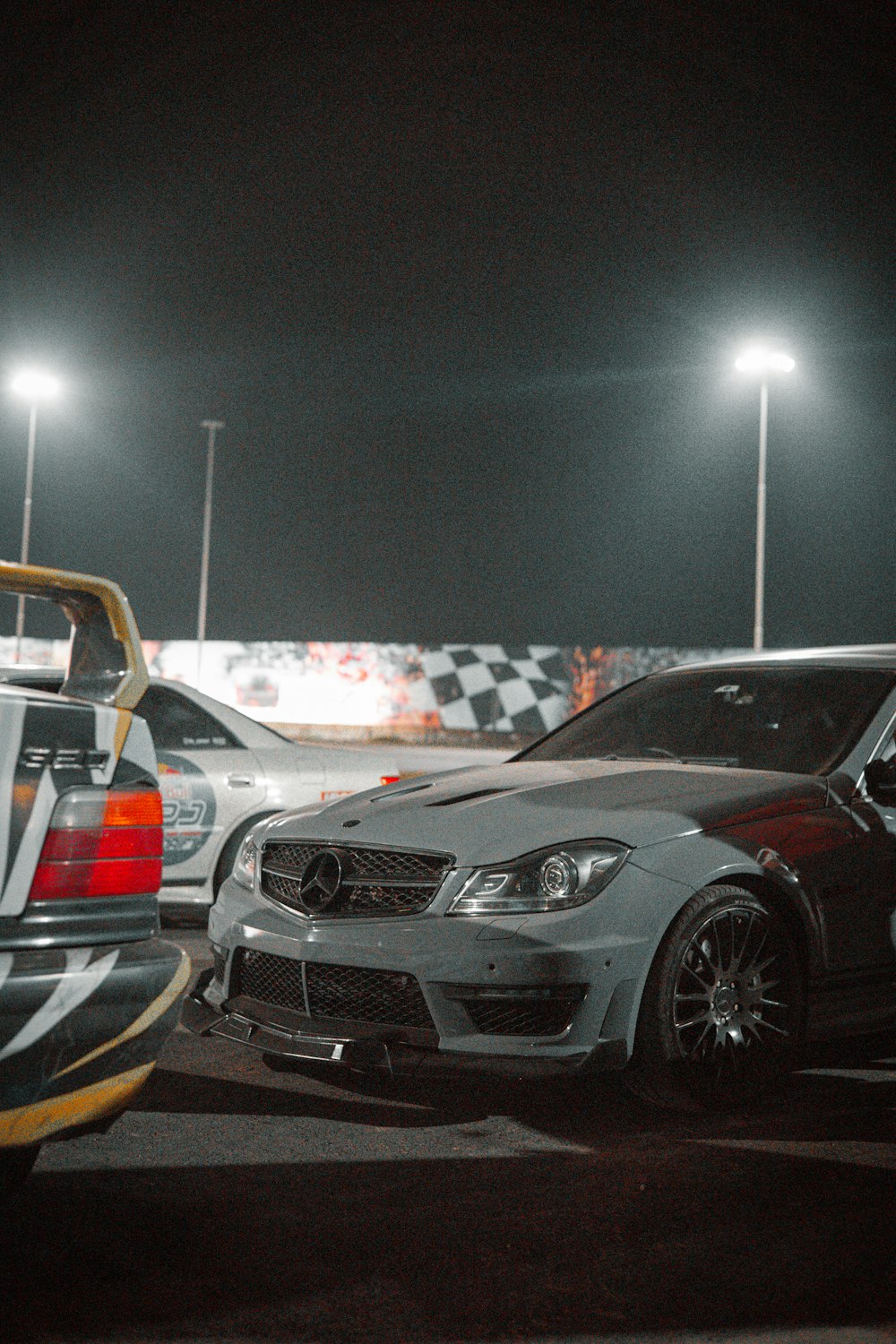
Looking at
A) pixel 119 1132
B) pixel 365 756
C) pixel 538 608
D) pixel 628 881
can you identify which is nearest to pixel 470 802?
pixel 628 881

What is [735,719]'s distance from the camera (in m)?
5.33

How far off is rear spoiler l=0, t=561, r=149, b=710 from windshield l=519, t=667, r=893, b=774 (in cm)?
227

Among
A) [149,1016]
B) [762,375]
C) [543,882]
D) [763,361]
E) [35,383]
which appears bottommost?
[149,1016]

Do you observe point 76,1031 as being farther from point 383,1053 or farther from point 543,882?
point 543,882

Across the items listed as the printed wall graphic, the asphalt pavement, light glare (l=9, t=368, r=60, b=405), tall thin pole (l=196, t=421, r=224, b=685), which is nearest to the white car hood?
the asphalt pavement

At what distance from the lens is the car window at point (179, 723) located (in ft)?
23.8

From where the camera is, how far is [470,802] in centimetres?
448

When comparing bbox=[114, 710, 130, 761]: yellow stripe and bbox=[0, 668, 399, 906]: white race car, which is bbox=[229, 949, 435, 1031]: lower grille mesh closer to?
bbox=[114, 710, 130, 761]: yellow stripe

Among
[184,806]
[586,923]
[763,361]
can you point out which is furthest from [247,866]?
[763,361]

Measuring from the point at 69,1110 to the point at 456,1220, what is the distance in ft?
3.20

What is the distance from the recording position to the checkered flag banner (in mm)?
27281

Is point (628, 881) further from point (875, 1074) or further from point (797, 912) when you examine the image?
point (875, 1074)

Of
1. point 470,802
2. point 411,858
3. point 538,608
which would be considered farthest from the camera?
point 538,608

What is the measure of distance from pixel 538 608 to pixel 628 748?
2470 cm
